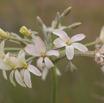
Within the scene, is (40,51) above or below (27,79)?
above

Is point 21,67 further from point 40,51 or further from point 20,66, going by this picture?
point 40,51

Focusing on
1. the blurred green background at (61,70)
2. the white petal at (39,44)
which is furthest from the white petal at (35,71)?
the blurred green background at (61,70)

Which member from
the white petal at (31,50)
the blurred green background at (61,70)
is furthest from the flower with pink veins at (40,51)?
the blurred green background at (61,70)

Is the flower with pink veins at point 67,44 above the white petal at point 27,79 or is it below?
above

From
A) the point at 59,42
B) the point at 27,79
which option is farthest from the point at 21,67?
the point at 59,42

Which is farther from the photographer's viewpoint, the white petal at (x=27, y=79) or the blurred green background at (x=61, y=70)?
the blurred green background at (x=61, y=70)

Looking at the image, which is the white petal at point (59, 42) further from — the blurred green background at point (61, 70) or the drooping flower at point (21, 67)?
the blurred green background at point (61, 70)

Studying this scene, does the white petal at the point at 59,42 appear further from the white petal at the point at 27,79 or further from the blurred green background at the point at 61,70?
the blurred green background at the point at 61,70

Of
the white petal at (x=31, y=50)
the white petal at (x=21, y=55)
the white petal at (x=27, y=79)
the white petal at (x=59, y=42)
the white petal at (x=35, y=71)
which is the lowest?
the white petal at (x=27, y=79)

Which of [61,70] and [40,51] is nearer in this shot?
[40,51]

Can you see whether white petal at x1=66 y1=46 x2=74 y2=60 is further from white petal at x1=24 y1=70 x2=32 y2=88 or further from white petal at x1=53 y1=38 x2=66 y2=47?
white petal at x1=24 y1=70 x2=32 y2=88
